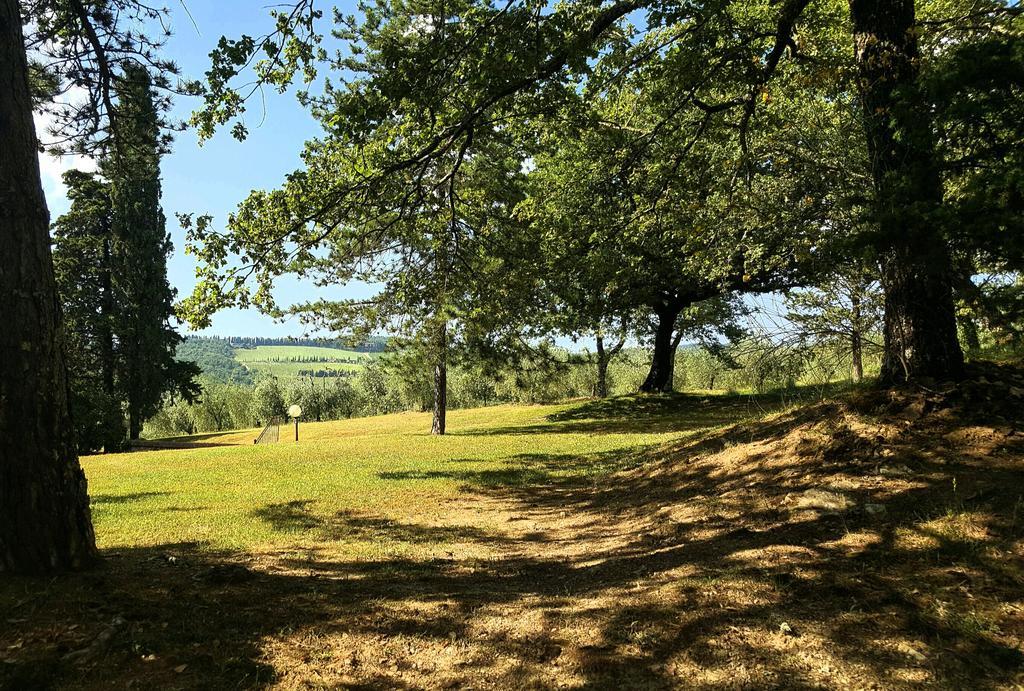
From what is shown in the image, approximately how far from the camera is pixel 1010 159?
3844mm

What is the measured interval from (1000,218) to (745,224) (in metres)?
7.26

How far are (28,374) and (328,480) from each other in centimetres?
833

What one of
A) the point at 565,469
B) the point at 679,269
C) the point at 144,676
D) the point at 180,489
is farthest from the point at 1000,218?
the point at 679,269

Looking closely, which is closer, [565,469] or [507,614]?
[507,614]

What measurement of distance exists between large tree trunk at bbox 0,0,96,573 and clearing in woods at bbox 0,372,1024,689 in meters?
0.41

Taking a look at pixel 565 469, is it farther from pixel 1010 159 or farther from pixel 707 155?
pixel 1010 159

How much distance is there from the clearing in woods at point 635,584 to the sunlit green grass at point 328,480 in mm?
137

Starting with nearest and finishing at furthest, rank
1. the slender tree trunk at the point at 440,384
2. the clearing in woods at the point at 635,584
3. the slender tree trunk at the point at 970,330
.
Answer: the clearing in woods at the point at 635,584
the slender tree trunk at the point at 970,330
the slender tree trunk at the point at 440,384

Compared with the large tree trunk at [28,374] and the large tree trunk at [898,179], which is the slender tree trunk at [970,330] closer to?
the large tree trunk at [898,179]

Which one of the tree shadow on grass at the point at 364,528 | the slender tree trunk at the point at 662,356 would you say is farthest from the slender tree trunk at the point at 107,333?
the slender tree trunk at the point at 662,356

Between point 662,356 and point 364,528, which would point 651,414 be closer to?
point 662,356

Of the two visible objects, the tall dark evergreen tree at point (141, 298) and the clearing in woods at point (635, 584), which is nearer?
the clearing in woods at point (635, 584)

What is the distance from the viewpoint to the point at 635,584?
4.59 metres

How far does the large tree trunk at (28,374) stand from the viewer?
168 inches
